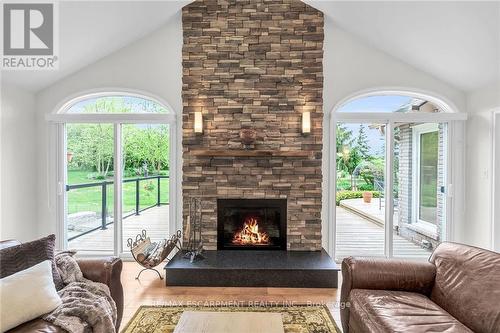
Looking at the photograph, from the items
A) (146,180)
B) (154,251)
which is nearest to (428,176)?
(154,251)

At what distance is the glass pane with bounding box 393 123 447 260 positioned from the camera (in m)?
4.24

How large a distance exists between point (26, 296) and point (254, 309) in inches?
73.5

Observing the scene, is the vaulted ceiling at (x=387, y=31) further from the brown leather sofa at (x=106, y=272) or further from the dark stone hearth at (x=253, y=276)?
the dark stone hearth at (x=253, y=276)

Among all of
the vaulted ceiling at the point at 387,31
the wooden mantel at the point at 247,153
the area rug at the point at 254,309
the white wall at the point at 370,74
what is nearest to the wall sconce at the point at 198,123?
the wooden mantel at the point at 247,153

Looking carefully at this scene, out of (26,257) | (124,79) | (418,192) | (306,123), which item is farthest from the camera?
(418,192)

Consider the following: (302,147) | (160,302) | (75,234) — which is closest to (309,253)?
(302,147)

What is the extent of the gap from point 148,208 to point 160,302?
65.8 inches

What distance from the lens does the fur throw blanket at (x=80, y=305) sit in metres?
1.77

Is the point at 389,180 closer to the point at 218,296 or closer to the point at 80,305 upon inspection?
the point at 218,296

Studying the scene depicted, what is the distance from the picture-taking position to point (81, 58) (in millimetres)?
3943

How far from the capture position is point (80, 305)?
1864 millimetres

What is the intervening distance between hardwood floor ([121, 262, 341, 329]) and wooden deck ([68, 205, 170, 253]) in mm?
983

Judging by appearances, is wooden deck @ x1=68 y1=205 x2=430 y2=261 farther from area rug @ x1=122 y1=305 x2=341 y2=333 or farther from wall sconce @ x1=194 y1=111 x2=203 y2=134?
area rug @ x1=122 y1=305 x2=341 y2=333

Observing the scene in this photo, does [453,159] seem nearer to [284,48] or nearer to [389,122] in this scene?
[389,122]
